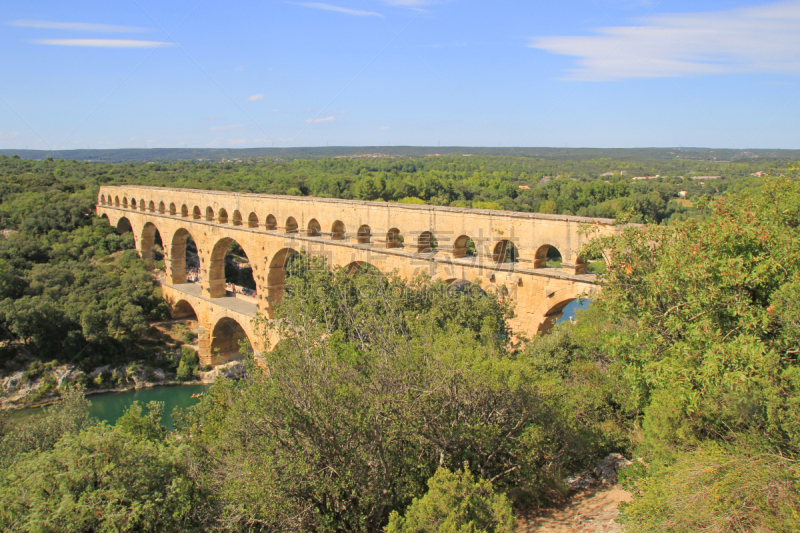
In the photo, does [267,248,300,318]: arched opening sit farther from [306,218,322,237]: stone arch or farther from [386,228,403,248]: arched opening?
[386,228,403,248]: arched opening

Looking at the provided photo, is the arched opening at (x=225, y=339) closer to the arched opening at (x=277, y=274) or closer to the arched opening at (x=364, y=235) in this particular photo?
the arched opening at (x=277, y=274)

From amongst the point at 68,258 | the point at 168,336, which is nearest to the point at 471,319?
the point at 168,336

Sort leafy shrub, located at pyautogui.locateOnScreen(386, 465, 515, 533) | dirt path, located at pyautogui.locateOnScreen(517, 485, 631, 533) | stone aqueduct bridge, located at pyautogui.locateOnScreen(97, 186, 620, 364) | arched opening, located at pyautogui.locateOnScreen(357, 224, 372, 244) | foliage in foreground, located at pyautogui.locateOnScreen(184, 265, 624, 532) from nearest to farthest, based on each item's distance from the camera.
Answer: leafy shrub, located at pyautogui.locateOnScreen(386, 465, 515, 533)
foliage in foreground, located at pyautogui.locateOnScreen(184, 265, 624, 532)
dirt path, located at pyautogui.locateOnScreen(517, 485, 631, 533)
stone aqueduct bridge, located at pyautogui.locateOnScreen(97, 186, 620, 364)
arched opening, located at pyautogui.locateOnScreen(357, 224, 372, 244)

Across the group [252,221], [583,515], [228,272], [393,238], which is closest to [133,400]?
[252,221]

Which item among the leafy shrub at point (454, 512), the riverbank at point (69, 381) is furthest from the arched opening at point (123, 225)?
the leafy shrub at point (454, 512)

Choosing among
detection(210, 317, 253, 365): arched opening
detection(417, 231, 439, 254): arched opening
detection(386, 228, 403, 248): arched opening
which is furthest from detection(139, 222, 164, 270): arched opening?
detection(417, 231, 439, 254): arched opening

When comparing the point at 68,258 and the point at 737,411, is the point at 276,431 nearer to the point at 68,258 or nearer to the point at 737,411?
the point at 737,411
